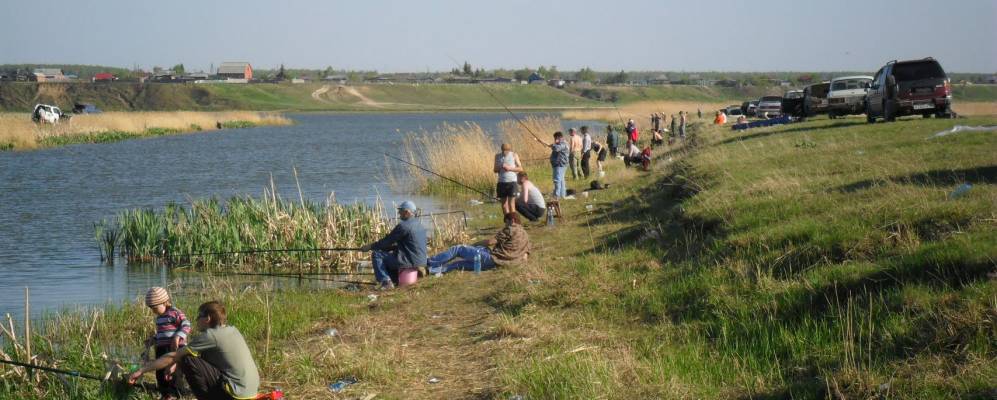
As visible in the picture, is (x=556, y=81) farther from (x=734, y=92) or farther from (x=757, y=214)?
(x=757, y=214)

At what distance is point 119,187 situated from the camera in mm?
29797

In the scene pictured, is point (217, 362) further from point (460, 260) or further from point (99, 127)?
point (99, 127)

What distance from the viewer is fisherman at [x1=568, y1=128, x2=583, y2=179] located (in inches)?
1003

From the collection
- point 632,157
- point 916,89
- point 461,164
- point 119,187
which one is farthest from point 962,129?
point 119,187

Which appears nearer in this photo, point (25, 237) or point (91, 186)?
point (25, 237)

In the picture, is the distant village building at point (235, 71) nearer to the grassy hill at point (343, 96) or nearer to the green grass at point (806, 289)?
the grassy hill at point (343, 96)

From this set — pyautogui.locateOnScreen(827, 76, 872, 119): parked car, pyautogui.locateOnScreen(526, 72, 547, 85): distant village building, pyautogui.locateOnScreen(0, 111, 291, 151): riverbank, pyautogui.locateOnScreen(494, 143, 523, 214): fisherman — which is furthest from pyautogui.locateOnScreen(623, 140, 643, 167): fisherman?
pyautogui.locateOnScreen(526, 72, 547, 85): distant village building

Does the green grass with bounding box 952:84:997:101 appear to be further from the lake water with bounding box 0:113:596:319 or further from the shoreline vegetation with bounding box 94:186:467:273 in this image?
the shoreline vegetation with bounding box 94:186:467:273

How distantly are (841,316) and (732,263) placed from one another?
2432mm

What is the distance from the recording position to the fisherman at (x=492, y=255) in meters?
13.1

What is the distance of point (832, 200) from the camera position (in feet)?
36.0

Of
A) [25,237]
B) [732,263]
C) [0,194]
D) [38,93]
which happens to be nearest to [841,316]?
[732,263]

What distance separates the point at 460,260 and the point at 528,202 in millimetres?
4177

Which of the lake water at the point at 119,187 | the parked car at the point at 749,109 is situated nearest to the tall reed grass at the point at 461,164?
the lake water at the point at 119,187
